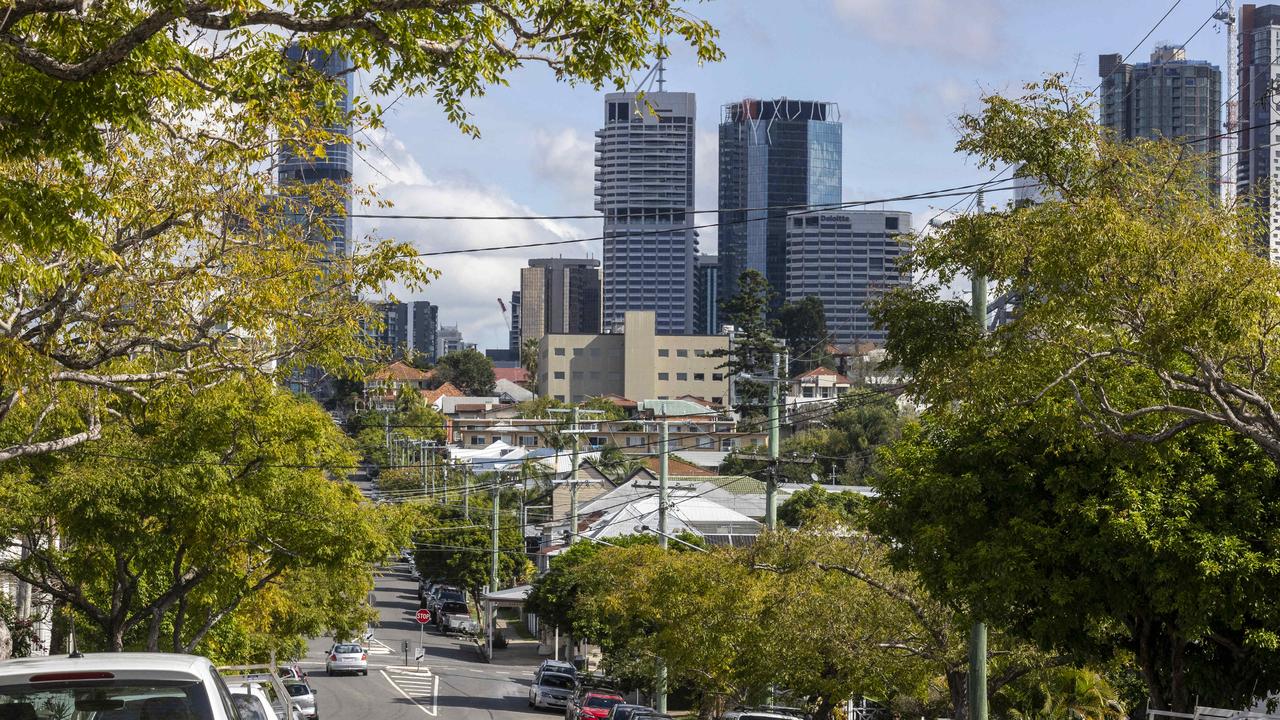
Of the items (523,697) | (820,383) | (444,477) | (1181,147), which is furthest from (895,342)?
(820,383)

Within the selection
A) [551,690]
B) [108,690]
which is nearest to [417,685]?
[551,690]

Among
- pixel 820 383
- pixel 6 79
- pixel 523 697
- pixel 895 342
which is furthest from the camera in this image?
pixel 820 383

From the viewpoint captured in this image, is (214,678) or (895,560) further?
(895,560)

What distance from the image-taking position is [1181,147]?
14.3 metres

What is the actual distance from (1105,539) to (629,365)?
136 m

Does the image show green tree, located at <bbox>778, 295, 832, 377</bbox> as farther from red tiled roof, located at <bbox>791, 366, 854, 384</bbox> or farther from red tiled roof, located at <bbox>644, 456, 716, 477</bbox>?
red tiled roof, located at <bbox>644, 456, 716, 477</bbox>

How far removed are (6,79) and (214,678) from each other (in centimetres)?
396

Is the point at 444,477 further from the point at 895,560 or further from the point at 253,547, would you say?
the point at 895,560

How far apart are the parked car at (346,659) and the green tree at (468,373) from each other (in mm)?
123716

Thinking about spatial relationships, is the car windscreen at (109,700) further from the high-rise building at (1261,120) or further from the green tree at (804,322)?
the green tree at (804,322)

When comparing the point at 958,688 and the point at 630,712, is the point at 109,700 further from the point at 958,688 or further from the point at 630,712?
the point at 630,712

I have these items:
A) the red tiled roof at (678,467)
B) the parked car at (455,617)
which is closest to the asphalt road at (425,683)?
the parked car at (455,617)

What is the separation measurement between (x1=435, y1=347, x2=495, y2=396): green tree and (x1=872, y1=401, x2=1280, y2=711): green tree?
163 meters

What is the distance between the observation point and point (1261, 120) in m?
36.0
